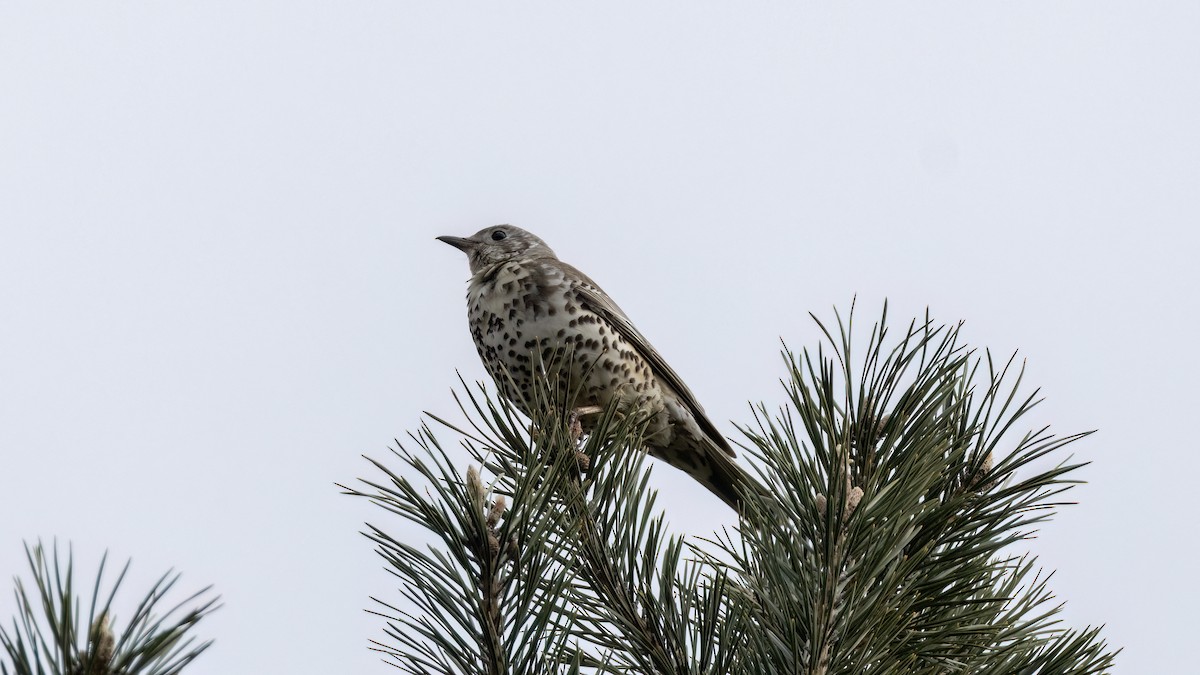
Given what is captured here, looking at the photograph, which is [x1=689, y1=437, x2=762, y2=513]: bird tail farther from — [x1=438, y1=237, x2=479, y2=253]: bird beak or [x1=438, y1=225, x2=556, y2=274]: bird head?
[x1=438, y1=237, x2=479, y2=253]: bird beak

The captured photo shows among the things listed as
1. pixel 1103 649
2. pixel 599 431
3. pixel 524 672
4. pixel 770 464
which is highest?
pixel 599 431

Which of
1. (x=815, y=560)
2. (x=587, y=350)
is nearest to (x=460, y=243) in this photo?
(x=587, y=350)

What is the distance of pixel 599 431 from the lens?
2914 mm

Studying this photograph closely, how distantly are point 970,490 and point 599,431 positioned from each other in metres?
0.95

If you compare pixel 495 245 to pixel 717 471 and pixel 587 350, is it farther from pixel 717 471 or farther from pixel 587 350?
pixel 717 471

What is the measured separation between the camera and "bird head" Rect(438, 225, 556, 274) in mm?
6938

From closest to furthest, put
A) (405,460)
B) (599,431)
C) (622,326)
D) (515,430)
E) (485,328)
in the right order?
(405,460) → (599,431) → (515,430) → (485,328) → (622,326)

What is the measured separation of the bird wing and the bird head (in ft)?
2.86

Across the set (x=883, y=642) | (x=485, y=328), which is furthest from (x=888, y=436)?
(x=485, y=328)

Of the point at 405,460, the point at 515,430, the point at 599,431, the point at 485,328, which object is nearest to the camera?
the point at 405,460

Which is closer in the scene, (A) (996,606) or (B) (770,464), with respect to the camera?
(B) (770,464)

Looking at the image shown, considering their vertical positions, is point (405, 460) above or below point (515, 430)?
below

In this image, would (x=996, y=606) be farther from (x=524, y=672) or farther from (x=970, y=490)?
(x=524, y=672)

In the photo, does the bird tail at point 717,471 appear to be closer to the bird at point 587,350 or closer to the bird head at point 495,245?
the bird at point 587,350
